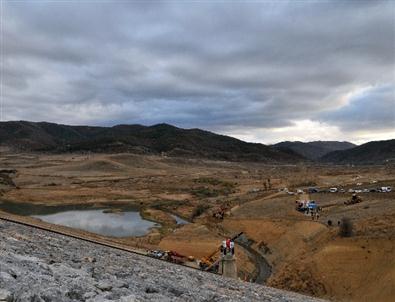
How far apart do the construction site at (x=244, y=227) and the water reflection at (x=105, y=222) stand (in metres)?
0.14

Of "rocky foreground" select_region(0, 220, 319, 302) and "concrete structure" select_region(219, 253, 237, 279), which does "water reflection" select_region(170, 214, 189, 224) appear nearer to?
"concrete structure" select_region(219, 253, 237, 279)

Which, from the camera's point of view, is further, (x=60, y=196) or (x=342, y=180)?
(x=342, y=180)

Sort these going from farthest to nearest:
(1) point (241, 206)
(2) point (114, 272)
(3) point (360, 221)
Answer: (1) point (241, 206) < (3) point (360, 221) < (2) point (114, 272)

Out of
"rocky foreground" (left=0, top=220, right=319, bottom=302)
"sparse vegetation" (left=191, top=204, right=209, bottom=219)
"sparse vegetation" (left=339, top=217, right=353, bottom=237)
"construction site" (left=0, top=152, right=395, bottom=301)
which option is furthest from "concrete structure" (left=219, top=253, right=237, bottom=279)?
"sparse vegetation" (left=191, top=204, right=209, bottom=219)

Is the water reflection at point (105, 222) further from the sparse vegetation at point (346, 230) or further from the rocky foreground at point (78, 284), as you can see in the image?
the rocky foreground at point (78, 284)

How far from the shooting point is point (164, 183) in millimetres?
126500

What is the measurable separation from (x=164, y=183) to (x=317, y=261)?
8960 centimetres

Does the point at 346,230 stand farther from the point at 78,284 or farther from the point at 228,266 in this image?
the point at 78,284

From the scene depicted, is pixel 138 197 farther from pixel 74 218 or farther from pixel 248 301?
pixel 248 301

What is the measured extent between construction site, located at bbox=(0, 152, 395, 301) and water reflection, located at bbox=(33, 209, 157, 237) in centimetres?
14

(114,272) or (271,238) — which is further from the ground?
(114,272)

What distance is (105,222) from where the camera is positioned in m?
69.6

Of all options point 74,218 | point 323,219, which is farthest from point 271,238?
point 74,218

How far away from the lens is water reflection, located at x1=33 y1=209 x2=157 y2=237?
61750mm
